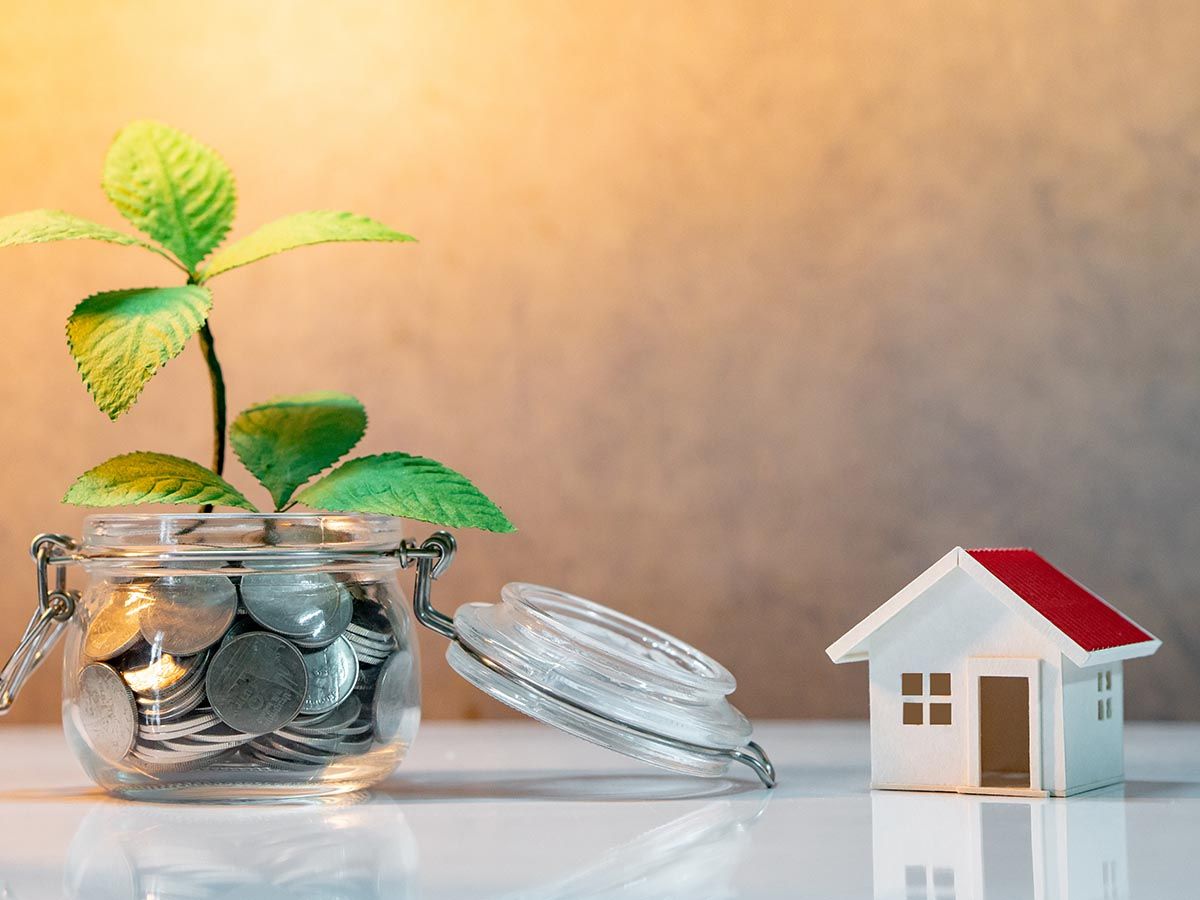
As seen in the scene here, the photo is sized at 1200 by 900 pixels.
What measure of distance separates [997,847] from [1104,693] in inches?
7.8

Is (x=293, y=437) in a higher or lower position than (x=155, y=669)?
higher

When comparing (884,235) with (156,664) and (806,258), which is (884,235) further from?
(156,664)

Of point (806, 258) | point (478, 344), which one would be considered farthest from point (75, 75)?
point (806, 258)

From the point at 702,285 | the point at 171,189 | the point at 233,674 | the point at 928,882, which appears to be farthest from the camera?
the point at 702,285

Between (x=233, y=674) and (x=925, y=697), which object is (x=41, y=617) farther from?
(x=925, y=697)

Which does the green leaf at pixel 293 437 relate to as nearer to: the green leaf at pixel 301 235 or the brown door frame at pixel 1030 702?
the green leaf at pixel 301 235

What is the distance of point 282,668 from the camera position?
700mm

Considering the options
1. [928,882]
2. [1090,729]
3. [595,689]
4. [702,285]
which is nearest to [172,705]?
[595,689]

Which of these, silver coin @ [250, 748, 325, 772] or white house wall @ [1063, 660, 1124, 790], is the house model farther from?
silver coin @ [250, 748, 325, 772]

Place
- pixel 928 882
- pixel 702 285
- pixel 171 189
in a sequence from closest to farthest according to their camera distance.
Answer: pixel 928 882 < pixel 171 189 < pixel 702 285

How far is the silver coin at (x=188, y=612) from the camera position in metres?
0.71

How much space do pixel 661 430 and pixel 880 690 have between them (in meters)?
0.41

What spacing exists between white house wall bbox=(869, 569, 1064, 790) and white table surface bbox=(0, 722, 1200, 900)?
18 millimetres

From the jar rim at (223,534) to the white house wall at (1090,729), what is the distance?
1.25 feet
